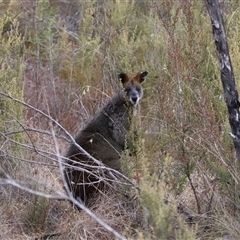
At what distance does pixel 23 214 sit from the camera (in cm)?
524

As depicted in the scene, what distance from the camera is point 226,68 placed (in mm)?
4555

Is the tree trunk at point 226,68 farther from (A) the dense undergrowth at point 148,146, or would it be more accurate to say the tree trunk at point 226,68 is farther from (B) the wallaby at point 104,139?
(B) the wallaby at point 104,139

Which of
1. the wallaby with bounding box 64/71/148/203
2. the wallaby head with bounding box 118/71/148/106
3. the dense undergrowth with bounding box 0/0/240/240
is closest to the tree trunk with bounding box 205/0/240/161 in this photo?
the dense undergrowth with bounding box 0/0/240/240

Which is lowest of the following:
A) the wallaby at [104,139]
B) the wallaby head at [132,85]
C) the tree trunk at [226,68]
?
the wallaby at [104,139]

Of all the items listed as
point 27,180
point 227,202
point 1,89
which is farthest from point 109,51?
point 227,202

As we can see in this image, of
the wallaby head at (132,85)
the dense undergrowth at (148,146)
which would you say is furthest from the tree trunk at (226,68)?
the wallaby head at (132,85)

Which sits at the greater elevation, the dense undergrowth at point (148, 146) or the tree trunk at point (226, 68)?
the tree trunk at point (226, 68)

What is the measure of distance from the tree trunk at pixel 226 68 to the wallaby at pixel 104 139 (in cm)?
106

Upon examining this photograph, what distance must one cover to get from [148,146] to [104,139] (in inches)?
15.9

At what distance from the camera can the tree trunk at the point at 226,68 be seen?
178 inches

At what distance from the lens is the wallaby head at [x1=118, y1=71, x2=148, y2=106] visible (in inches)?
245

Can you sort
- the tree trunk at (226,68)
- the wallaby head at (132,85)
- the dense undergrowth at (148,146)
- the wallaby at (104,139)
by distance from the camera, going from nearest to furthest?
the tree trunk at (226,68) < the dense undergrowth at (148,146) < the wallaby at (104,139) < the wallaby head at (132,85)

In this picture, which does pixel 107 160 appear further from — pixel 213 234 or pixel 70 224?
pixel 213 234

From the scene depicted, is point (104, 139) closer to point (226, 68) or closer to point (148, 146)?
point (148, 146)
